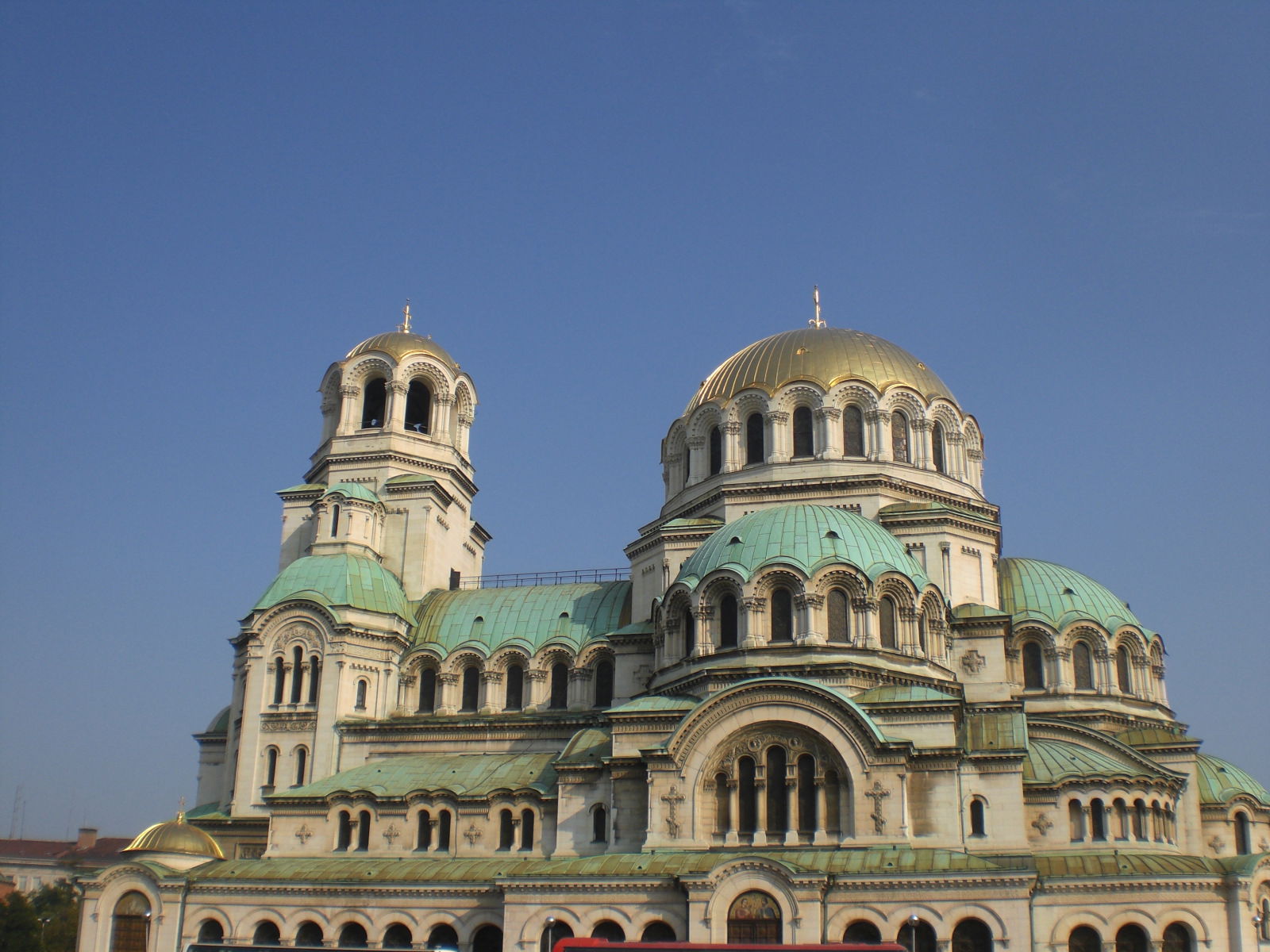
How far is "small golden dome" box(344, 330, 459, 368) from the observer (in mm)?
51625

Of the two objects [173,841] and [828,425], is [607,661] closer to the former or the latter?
[828,425]

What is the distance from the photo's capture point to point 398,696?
150ft

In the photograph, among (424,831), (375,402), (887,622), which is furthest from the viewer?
(375,402)

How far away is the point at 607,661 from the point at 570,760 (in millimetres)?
6687

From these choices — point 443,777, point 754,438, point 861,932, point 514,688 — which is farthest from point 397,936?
point 754,438

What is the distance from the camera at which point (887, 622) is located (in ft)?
125

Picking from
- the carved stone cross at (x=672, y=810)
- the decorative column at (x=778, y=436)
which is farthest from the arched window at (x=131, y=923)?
the decorative column at (x=778, y=436)

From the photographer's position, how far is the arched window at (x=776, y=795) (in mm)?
34438

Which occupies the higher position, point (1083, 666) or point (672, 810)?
point (1083, 666)

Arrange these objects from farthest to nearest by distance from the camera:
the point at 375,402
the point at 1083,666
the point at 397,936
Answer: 1. the point at 375,402
2. the point at 1083,666
3. the point at 397,936

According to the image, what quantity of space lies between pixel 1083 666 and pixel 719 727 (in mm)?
14848

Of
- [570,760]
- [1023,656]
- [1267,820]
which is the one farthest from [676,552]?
[1267,820]

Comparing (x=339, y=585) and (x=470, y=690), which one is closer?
(x=339, y=585)

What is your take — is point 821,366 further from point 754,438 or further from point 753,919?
point 753,919
